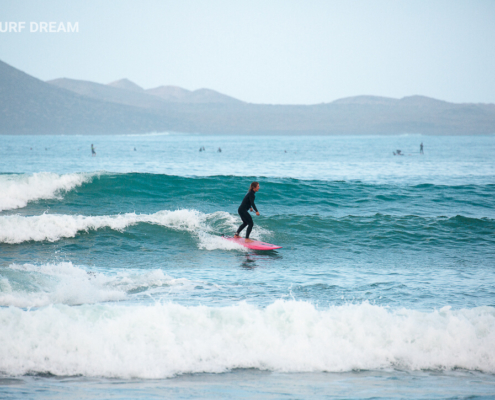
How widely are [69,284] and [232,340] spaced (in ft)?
14.0

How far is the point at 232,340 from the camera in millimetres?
6738

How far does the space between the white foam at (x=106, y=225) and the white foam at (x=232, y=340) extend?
7060 mm

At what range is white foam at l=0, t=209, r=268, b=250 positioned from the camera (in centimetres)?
1436

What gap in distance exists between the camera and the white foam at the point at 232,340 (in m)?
6.24

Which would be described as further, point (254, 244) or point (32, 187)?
point (32, 187)

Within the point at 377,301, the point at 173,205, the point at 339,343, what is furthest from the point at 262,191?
the point at 339,343

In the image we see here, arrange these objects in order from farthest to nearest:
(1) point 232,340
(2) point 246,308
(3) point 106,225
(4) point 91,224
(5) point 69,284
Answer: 1. (3) point 106,225
2. (4) point 91,224
3. (5) point 69,284
4. (2) point 246,308
5. (1) point 232,340

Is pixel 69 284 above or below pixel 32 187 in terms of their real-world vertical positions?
below

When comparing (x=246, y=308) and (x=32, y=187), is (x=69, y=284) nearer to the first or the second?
(x=246, y=308)

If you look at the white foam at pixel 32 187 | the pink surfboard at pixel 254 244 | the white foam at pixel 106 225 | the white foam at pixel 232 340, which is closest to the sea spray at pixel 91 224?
the white foam at pixel 106 225

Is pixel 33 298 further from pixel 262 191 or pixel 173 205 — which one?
pixel 262 191

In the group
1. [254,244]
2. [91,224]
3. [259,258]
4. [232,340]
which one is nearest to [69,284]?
[232,340]

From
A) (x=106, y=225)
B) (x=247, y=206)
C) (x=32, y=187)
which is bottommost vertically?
(x=106, y=225)

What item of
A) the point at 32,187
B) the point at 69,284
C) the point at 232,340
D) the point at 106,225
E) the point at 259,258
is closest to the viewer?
the point at 232,340
